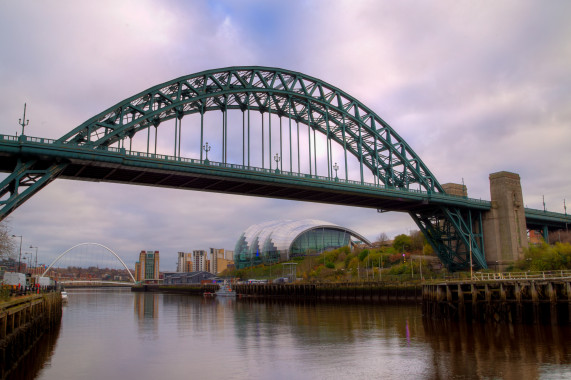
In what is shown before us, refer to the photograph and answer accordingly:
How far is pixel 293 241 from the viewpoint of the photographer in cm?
14200

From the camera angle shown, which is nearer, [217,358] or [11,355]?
[11,355]

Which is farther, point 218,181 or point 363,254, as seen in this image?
point 363,254

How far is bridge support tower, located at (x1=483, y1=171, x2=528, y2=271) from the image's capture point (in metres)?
64.0

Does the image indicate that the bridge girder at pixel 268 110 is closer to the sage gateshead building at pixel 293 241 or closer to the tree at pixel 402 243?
the tree at pixel 402 243

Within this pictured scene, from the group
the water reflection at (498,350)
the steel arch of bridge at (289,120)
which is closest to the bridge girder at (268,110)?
the steel arch of bridge at (289,120)


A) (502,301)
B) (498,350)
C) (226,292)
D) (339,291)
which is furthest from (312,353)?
(226,292)

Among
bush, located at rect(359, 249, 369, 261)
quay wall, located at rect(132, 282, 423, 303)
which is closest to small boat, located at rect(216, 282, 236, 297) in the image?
quay wall, located at rect(132, 282, 423, 303)

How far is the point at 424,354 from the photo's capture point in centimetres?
2564

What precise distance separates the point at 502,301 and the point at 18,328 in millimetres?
31872

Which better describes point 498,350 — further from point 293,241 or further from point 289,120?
point 293,241

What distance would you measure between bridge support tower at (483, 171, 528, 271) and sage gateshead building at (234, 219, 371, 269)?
72099 millimetres

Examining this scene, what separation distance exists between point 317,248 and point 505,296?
10835 centimetres

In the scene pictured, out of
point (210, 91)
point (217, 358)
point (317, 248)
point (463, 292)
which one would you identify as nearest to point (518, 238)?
point (463, 292)

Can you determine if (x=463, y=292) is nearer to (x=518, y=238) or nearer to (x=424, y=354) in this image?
(x=424, y=354)
